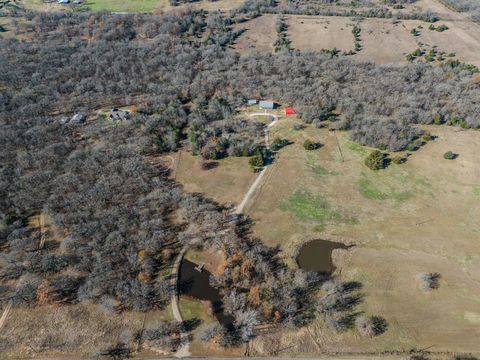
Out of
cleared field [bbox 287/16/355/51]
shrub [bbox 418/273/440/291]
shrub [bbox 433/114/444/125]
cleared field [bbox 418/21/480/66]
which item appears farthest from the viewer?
cleared field [bbox 287/16/355/51]

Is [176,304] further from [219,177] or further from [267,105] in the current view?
[267,105]

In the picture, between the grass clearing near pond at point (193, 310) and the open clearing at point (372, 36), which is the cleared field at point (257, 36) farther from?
the grass clearing near pond at point (193, 310)

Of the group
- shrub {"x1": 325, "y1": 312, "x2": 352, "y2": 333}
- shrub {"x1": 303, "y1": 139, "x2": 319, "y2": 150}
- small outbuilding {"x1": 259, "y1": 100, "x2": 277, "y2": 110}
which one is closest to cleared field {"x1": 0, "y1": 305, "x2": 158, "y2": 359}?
shrub {"x1": 325, "y1": 312, "x2": 352, "y2": 333}

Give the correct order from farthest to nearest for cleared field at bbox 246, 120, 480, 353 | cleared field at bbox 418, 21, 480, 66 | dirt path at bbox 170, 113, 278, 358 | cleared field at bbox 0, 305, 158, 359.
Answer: cleared field at bbox 418, 21, 480, 66 < cleared field at bbox 246, 120, 480, 353 < dirt path at bbox 170, 113, 278, 358 < cleared field at bbox 0, 305, 158, 359

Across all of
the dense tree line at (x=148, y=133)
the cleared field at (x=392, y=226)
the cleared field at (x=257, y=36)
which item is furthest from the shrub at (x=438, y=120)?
the cleared field at (x=257, y=36)

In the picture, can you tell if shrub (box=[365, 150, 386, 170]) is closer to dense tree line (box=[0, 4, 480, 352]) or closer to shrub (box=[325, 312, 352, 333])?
dense tree line (box=[0, 4, 480, 352])

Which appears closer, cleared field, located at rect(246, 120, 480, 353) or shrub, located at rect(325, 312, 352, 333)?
shrub, located at rect(325, 312, 352, 333)

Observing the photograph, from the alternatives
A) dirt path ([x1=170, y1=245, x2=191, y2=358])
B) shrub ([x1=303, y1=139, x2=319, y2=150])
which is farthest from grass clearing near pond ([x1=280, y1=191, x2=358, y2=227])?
dirt path ([x1=170, y1=245, x2=191, y2=358])

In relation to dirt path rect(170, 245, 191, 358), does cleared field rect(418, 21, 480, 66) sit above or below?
above

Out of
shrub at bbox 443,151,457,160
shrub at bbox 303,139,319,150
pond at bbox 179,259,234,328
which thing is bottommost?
pond at bbox 179,259,234,328
